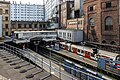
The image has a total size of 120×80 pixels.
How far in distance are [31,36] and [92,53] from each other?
25.2 m

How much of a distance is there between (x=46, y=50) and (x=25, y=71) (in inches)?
1588

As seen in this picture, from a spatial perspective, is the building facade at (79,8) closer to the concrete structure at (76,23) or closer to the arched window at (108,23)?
the concrete structure at (76,23)

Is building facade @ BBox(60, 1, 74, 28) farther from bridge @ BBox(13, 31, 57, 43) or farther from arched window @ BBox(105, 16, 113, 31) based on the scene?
arched window @ BBox(105, 16, 113, 31)

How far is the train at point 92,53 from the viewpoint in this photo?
86.6ft

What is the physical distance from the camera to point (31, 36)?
175 ft

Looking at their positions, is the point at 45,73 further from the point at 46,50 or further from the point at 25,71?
the point at 46,50

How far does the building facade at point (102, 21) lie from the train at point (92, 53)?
4.80 m

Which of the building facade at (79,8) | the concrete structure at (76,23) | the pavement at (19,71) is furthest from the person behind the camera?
the building facade at (79,8)

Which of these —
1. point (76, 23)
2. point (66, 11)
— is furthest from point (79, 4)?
point (66, 11)

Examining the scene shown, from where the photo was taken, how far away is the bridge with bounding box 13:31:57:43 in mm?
51231

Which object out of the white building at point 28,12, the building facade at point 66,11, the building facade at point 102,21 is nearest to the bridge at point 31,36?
the building facade at point 66,11

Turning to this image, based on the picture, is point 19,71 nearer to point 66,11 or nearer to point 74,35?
point 74,35

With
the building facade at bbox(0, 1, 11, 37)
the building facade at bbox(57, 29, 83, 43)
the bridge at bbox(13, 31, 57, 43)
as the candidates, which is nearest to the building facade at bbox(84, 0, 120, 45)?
the building facade at bbox(57, 29, 83, 43)

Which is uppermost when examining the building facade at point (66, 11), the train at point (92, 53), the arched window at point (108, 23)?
the building facade at point (66, 11)
